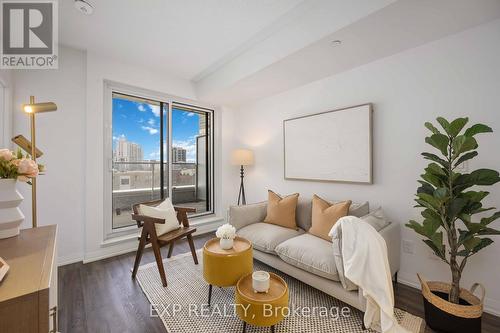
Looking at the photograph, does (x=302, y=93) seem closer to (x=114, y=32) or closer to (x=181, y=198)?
(x=114, y=32)

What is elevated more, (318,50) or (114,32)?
(114,32)

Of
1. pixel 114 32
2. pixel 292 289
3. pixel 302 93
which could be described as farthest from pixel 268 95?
pixel 292 289

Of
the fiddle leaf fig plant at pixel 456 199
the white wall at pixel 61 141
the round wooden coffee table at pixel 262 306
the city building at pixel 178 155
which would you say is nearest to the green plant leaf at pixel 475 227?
the fiddle leaf fig plant at pixel 456 199

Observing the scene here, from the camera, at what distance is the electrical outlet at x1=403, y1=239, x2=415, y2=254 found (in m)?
2.22

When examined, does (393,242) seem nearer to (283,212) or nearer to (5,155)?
(283,212)

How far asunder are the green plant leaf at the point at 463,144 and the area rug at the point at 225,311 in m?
1.35

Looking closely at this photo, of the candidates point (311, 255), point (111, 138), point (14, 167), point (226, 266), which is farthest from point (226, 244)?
point (111, 138)

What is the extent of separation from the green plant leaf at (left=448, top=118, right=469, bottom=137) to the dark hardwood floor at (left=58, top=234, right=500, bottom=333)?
1483mm

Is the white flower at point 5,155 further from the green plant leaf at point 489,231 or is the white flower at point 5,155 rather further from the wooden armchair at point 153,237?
the green plant leaf at point 489,231

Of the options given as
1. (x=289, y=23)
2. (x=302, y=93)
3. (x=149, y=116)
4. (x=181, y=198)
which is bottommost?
(x=181, y=198)

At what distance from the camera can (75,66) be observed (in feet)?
9.11

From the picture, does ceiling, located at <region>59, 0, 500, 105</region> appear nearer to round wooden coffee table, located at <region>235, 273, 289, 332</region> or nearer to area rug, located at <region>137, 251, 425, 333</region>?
round wooden coffee table, located at <region>235, 273, 289, 332</region>

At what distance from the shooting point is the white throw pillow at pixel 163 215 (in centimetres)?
247

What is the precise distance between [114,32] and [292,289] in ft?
10.8
